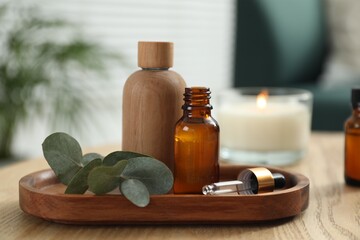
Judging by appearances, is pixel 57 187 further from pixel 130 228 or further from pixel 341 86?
pixel 341 86

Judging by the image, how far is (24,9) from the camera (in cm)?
263

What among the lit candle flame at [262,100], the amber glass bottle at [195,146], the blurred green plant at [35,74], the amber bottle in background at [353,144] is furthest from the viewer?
the blurred green plant at [35,74]

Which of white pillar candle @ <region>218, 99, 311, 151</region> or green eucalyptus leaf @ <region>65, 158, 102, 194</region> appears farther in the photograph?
white pillar candle @ <region>218, 99, 311, 151</region>

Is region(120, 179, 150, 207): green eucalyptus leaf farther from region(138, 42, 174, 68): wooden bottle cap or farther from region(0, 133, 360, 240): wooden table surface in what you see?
region(138, 42, 174, 68): wooden bottle cap

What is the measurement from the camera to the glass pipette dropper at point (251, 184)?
0.93 meters

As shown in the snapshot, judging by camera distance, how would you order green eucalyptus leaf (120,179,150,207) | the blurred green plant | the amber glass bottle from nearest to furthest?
green eucalyptus leaf (120,179,150,207) < the amber glass bottle < the blurred green plant

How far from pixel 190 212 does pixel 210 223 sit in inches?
1.3

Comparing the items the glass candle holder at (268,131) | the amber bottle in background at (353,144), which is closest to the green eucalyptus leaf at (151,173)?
the amber bottle in background at (353,144)

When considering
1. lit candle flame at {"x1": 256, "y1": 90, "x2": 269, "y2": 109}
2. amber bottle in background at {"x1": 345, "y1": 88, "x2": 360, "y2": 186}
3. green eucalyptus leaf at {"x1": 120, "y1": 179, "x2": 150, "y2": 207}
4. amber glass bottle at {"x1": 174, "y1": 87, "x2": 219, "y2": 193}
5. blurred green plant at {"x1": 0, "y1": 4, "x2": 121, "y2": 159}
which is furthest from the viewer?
blurred green plant at {"x1": 0, "y1": 4, "x2": 121, "y2": 159}

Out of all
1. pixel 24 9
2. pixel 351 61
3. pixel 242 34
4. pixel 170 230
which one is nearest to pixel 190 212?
pixel 170 230

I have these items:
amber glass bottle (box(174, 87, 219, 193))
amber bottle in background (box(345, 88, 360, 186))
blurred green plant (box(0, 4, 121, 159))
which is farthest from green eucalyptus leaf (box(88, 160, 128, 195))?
blurred green plant (box(0, 4, 121, 159))

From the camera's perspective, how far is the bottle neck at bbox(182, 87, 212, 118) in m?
0.94

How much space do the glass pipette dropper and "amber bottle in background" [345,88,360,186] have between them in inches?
8.4

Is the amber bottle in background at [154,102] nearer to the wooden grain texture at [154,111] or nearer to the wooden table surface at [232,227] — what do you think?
the wooden grain texture at [154,111]
